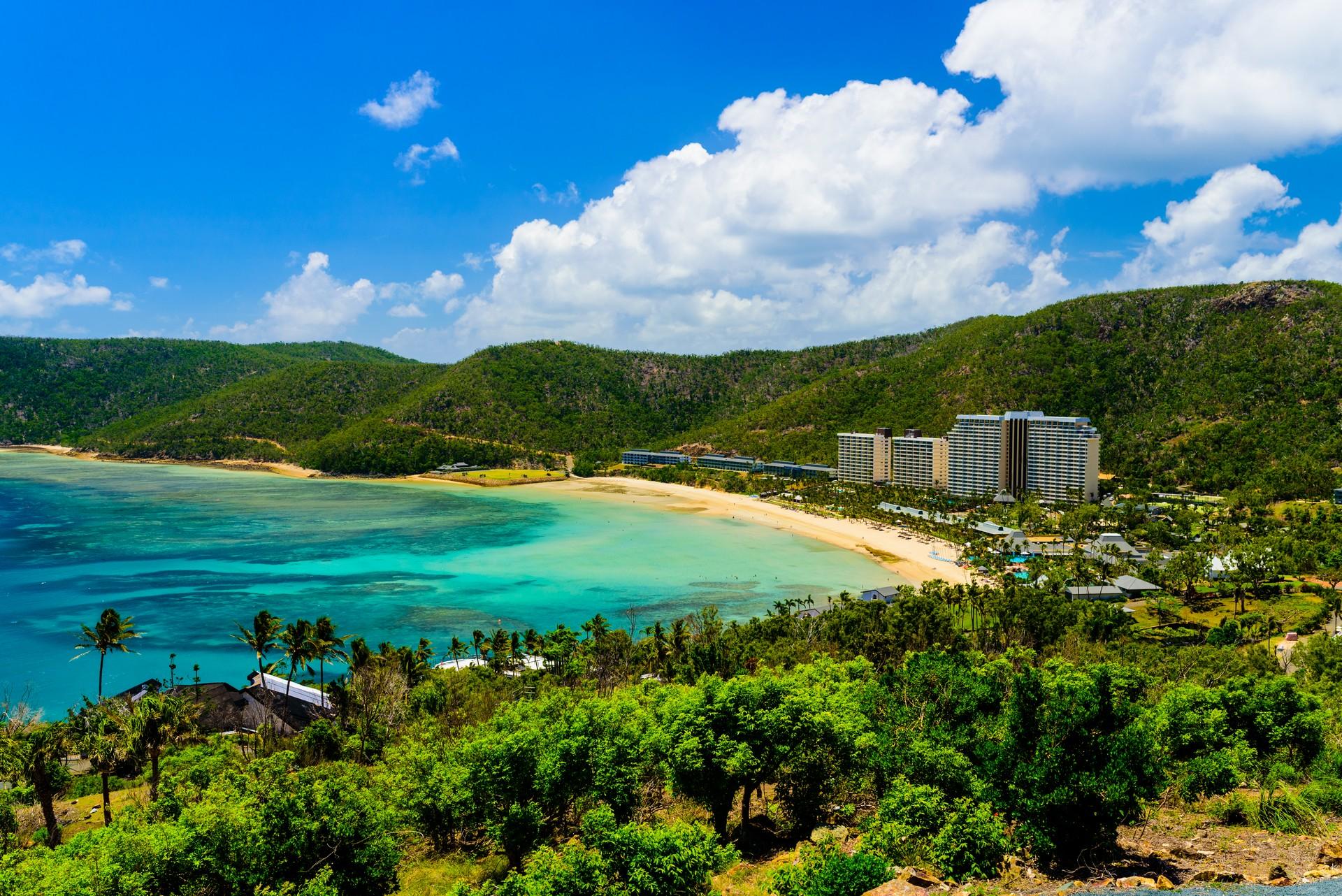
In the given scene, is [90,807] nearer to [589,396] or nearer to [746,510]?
[746,510]

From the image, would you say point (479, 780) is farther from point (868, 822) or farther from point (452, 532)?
point (452, 532)

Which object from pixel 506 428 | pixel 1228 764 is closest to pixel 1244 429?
pixel 1228 764

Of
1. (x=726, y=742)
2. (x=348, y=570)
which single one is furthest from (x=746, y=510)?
(x=726, y=742)

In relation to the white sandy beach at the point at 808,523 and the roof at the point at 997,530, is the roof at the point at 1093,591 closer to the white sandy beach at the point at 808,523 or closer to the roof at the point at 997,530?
the white sandy beach at the point at 808,523

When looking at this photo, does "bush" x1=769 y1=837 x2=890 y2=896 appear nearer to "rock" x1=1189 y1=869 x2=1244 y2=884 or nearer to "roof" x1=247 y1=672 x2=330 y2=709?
"rock" x1=1189 y1=869 x2=1244 y2=884

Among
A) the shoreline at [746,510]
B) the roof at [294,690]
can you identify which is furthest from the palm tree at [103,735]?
the shoreline at [746,510]
